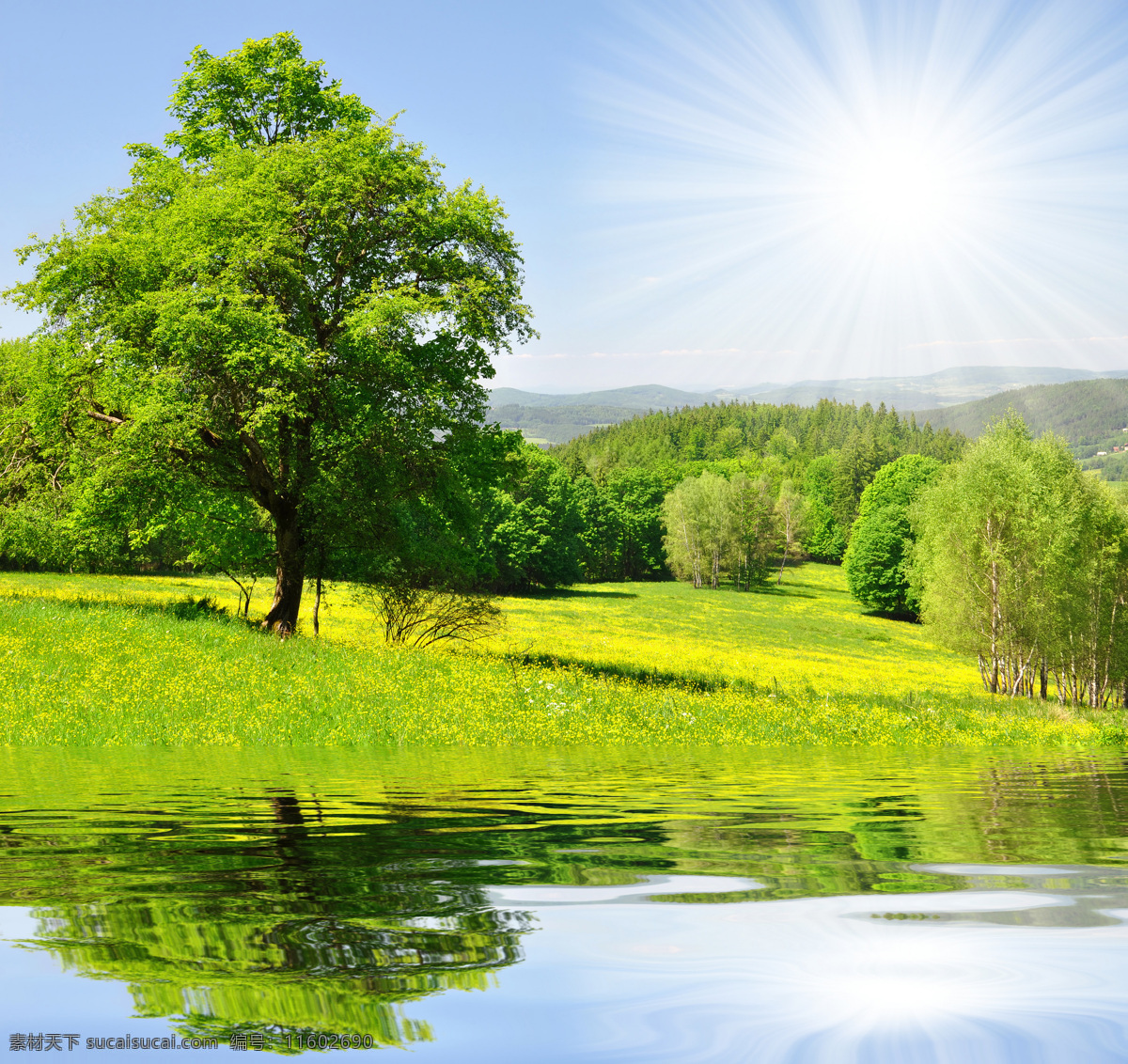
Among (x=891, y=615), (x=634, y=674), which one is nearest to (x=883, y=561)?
(x=891, y=615)

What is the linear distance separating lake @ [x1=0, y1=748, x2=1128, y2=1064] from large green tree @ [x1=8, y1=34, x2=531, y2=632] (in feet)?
55.9

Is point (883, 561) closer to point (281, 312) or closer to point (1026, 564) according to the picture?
point (1026, 564)

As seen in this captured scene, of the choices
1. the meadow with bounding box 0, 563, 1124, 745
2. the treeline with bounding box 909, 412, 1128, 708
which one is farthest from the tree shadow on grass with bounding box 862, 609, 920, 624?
the meadow with bounding box 0, 563, 1124, 745

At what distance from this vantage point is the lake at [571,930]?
191cm

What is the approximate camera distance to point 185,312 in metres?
21.0

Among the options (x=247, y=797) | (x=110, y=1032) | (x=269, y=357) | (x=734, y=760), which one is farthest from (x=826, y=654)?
(x=110, y=1032)

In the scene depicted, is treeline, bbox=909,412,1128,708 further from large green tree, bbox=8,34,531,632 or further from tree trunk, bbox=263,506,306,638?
tree trunk, bbox=263,506,306,638

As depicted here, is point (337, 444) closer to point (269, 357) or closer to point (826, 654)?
point (269, 357)

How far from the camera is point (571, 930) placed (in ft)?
8.68

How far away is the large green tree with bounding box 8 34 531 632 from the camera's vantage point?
21.1 metres

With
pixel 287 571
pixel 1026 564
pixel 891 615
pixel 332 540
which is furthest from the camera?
pixel 891 615

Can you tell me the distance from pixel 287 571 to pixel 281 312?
7479 mm

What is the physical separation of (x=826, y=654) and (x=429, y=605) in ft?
127

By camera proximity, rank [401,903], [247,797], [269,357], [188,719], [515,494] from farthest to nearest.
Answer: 1. [515,494]
2. [269,357]
3. [188,719]
4. [247,797]
5. [401,903]
